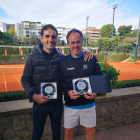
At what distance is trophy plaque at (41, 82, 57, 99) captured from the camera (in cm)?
161

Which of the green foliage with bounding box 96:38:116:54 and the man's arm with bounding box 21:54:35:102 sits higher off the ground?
the green foliage with bounding box 96:38:116:54

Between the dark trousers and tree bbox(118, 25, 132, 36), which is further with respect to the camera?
tree bbox(118, 25, 132, 36)

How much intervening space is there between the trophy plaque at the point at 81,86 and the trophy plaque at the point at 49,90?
0.84ft

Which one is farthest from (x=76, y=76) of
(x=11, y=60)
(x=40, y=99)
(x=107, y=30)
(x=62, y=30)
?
(x=62, y=30)

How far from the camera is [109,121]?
305 centimetres

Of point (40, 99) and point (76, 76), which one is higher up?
point (76, 76)

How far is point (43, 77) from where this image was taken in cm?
168

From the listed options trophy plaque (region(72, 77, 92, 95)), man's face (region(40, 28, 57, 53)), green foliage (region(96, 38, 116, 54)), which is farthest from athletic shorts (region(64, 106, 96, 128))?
green foliage (region(96, 38, 116, 54))

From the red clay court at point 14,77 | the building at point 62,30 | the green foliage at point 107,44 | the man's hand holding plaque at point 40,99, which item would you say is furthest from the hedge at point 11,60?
the building at point 62,30

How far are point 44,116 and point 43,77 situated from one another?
19.8 inches

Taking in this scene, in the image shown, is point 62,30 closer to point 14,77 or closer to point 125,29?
point 125,29

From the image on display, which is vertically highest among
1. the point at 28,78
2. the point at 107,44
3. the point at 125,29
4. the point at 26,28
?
the point at 26,28

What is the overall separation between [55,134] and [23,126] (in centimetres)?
83

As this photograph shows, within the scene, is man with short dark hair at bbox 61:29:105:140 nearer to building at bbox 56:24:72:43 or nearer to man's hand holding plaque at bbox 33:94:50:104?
man's hand holding plaque at bbox 33:94:50:104
